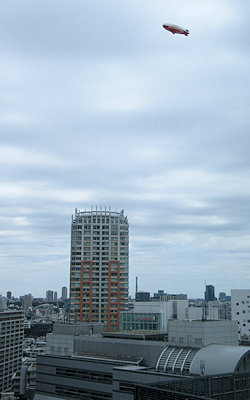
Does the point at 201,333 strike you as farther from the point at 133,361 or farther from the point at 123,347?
the point at 123,347

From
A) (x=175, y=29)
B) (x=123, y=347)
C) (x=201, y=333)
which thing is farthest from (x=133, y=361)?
(x=175, y=29)

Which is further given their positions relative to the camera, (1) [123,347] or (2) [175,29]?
(1) [123,347]

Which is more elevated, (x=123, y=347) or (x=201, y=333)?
(x=201, y=333)

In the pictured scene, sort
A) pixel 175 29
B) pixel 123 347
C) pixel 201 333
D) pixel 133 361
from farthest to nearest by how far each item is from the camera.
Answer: pixel 123 347, pixel 175 29, pixel 133 361, pixel 201 333

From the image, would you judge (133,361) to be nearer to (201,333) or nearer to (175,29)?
(201,333)

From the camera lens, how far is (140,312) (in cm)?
19638

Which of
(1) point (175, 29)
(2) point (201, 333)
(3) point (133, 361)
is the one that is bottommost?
(3) point (133, 361)

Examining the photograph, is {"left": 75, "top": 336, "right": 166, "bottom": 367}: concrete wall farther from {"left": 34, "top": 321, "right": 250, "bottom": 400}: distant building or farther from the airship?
the airship

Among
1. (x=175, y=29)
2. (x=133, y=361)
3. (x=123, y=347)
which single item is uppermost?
(x=175, y=29)

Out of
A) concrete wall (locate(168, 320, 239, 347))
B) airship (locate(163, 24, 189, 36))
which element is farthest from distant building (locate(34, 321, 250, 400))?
airship (locate(163, 24, 189, 36))

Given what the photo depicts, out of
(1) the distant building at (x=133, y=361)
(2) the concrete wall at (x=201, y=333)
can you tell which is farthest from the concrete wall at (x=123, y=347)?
(2) the concrete wall at (x=201, y=333)

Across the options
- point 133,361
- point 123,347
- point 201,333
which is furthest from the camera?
point 123,347

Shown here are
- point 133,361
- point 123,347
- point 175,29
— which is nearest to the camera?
point 133,361

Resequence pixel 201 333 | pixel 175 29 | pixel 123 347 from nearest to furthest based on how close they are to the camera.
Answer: pixel 201 333 < pixel 175 29 < pixel 123 347
